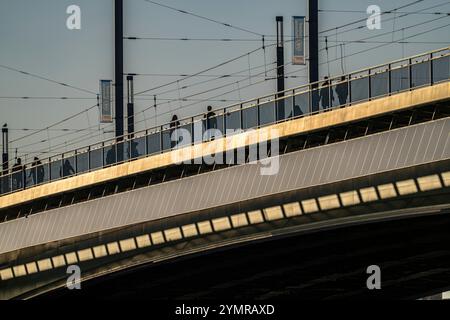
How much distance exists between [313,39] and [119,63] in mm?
13277

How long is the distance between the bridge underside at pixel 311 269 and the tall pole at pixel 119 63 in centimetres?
554

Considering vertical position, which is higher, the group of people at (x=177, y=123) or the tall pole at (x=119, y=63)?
the tall pole at (x=119, y=63)

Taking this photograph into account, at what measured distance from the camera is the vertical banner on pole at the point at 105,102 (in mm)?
66125

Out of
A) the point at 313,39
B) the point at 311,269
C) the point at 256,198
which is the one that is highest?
the point at 313,39

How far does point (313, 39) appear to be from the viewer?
50000 mm

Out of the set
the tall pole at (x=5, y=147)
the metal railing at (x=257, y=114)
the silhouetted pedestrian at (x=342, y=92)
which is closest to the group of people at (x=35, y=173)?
the metal railing at (x=257, y=114)

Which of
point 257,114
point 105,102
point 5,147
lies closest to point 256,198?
point 257,114

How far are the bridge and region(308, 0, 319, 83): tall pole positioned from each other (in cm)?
244

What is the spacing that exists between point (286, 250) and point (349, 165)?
47.7ft

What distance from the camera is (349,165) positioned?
138 feet

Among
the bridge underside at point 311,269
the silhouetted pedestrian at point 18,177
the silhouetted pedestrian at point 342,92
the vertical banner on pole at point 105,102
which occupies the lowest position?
the bridge underside at point 311,269

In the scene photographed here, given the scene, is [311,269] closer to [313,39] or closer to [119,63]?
[119,63]

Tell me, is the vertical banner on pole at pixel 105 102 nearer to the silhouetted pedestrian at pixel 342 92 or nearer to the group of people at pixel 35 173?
the group of people at pixel 35 173
